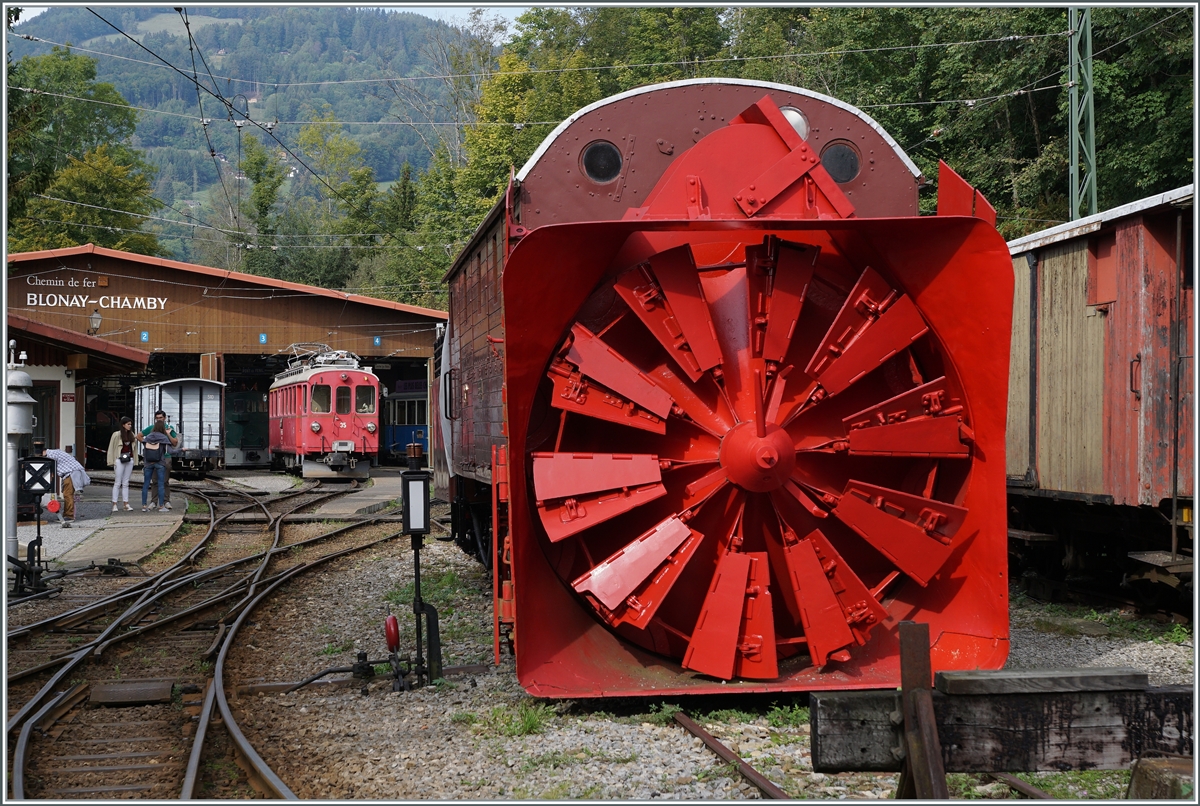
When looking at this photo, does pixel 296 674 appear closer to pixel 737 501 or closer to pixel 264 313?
pixel 737 501

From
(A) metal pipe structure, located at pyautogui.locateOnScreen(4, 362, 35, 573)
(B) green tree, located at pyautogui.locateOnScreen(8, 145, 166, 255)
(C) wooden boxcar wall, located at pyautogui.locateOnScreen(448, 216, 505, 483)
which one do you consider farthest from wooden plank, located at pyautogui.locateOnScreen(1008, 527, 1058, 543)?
(B) green tree, located at pyautogui.locateOnScreen(8, 145, 166, 255)

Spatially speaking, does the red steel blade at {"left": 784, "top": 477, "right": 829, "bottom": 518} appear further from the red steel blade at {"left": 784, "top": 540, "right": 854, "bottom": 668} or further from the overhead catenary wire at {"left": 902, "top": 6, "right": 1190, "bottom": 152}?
the overhead catenary wire at {"left": 902, "top": 6, "right": 1190, "bottom": 152}

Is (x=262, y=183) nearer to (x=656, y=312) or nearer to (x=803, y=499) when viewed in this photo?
(x=656, y=312)

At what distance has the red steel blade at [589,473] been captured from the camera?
568 cm

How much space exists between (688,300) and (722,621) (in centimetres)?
172

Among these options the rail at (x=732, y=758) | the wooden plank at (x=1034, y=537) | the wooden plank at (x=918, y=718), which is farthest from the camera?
the wooden plank at (x=1034, y=537)

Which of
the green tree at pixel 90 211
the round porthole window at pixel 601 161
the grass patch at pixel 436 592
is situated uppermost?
the green tree at pixel 90 211

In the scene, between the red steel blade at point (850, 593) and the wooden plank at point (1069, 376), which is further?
the wooden plank at point (1069, 376)

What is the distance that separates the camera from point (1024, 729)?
10.5 ft

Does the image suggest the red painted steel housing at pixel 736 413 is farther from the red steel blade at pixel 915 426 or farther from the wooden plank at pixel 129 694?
the wooden plank at pixel 129 694

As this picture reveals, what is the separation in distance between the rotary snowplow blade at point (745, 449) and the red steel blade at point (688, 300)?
0.01 m

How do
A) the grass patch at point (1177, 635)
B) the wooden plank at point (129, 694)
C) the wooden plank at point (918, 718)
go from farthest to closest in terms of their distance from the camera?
the grass patch at point (1177, 635), the wooden plank at point (129, 694), the wooden plank at point (918, 718)

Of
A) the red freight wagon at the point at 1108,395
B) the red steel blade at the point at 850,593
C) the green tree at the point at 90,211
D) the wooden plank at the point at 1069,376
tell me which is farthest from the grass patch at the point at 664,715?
the green tree at the point at 90,211

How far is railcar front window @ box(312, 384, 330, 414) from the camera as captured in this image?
30.5 m
